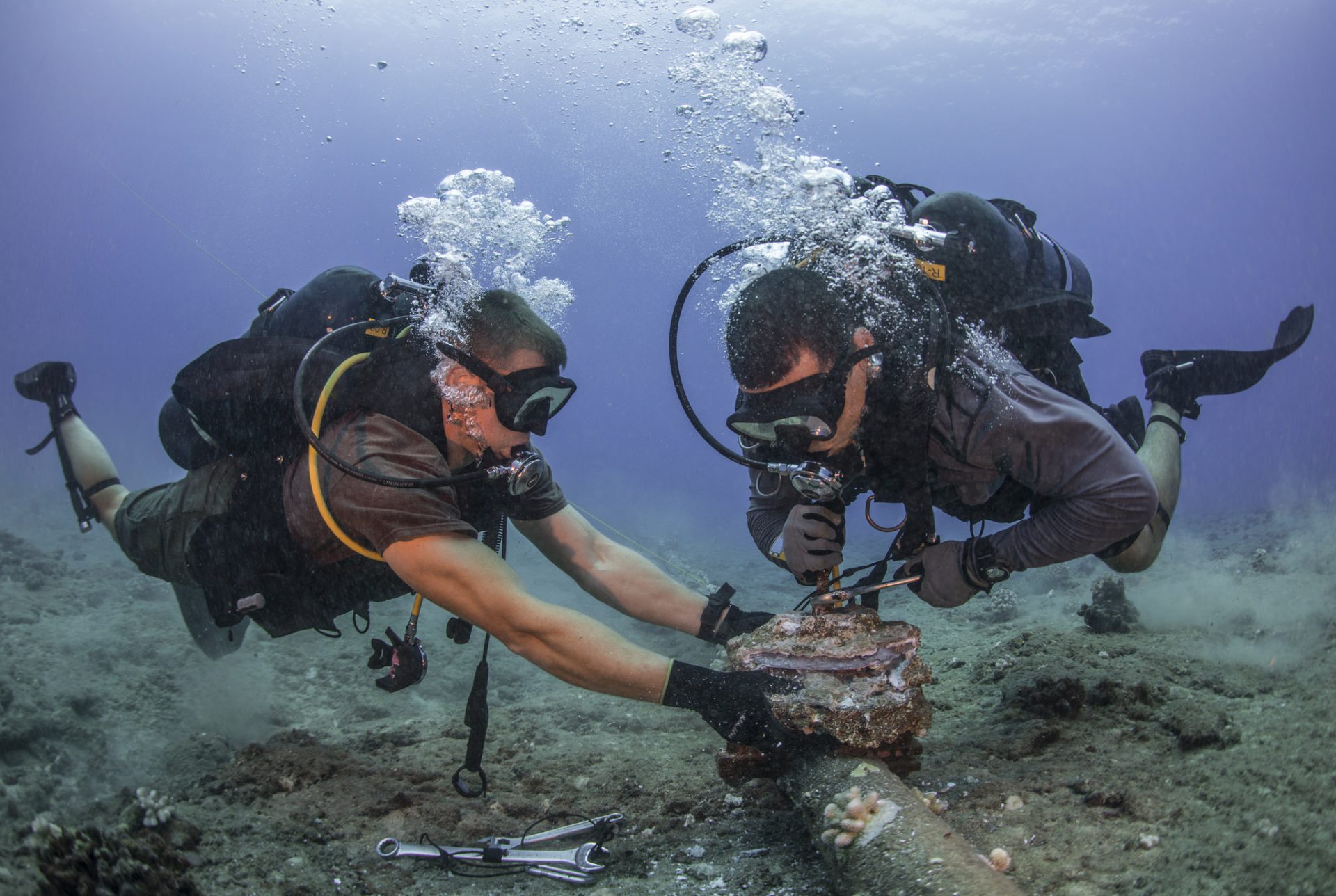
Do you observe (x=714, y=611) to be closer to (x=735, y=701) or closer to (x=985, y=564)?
(x=735, y=701)

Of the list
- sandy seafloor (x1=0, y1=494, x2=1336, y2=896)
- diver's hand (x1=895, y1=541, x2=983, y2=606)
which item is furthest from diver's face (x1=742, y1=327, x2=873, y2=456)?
sandy seafloor (x1=0, y1=494, x2=1336, y2=896)

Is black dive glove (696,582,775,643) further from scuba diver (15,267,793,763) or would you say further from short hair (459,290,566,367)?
short hair (459,290,566,367)

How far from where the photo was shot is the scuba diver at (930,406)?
3.00 m

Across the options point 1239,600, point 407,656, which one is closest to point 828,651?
point 407,656

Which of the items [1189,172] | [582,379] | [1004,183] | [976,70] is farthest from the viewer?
[582,379]

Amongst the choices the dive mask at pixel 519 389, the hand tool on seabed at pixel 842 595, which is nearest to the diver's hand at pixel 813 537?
the hand tool on seabed at pixel 842 595

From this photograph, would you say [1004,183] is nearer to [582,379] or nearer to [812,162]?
[812,162]

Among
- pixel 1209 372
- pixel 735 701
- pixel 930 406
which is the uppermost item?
pixel 1209 372

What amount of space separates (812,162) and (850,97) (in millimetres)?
36636

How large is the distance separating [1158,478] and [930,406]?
8.50ft

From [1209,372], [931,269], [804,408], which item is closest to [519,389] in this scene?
[804,408]

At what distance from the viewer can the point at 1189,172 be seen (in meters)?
68.9

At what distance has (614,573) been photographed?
435cm

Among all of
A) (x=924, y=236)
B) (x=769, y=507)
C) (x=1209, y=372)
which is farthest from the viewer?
(x=1209, y=372)
